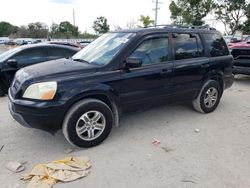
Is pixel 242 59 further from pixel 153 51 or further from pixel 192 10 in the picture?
pixel 192 10

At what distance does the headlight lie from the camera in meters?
3.32

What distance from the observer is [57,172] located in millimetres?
3074

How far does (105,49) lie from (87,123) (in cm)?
131

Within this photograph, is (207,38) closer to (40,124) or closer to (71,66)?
(71,66)

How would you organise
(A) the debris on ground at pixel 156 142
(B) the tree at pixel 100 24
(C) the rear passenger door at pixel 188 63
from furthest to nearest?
(B) the tree at pixel 100 24 < (C) the rear passenger door at pixel 188 63 < (A) the debris on ground at pixel 156 142

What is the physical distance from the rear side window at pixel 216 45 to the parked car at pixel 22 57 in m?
4.26

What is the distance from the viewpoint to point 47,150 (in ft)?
12.2

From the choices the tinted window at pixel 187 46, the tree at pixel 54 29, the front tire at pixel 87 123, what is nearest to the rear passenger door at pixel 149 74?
the tinted window at pixel 187 46

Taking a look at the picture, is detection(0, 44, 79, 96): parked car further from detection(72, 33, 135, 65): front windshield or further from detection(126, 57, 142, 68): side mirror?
detection(126, 57, 142, 68): side mirror

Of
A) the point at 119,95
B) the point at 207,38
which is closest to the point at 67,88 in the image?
the point at 119,95

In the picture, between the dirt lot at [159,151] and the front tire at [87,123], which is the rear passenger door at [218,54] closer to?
the dirt lot at [159,151]

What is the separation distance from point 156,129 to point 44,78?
2.14 metres

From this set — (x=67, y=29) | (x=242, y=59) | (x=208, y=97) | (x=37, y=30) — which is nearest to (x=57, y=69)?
(x=208, y=97)

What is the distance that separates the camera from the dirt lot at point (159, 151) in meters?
2.98
